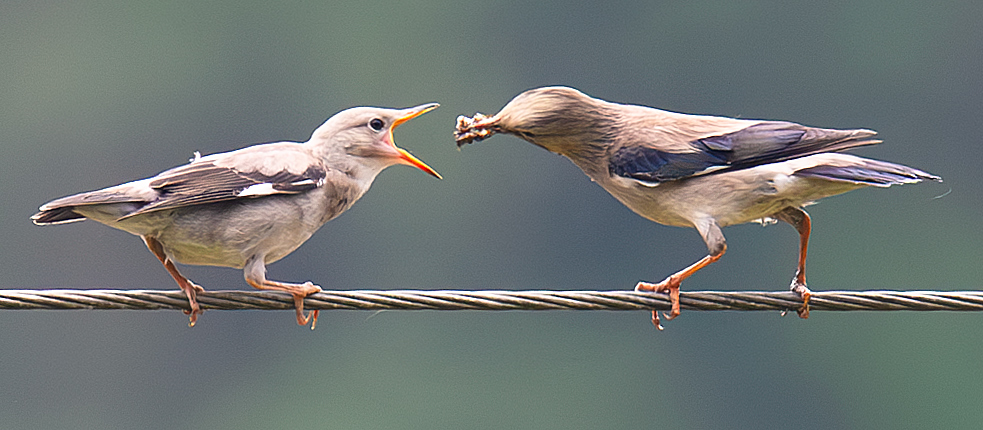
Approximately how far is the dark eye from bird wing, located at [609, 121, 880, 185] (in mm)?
1135

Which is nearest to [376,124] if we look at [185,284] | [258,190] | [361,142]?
[361,142]

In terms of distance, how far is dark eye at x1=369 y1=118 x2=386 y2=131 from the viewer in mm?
5921

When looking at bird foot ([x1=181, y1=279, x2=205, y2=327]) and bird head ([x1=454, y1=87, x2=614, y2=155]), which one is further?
bird head ([x1=454, y1=87, x2=614, y2=155])

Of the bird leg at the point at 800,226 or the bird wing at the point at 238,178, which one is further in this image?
the bird leg at the point at 800,226

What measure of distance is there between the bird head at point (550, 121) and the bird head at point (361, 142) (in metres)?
0.25

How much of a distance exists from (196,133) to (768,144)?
14.9 metres

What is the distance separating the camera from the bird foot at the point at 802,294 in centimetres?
532

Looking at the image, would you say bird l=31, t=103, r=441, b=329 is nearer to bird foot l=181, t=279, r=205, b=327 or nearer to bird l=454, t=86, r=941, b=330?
bird foot l=181, t=279, r=205, b=327

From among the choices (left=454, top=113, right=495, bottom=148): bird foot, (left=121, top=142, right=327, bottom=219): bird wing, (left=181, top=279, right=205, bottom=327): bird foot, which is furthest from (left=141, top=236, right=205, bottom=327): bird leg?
(left=454, top=113, right=495, bottom=148): bird foot

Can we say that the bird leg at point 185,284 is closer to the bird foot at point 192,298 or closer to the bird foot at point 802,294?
the bird foot at point 192,298

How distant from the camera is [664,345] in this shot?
67.2ft

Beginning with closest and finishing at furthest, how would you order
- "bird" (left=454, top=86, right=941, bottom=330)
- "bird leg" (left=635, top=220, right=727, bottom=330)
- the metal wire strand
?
the metal wire strand
"bird leg" (left=635, top=220, right=727, bottom=330)
"bird" (left=454, top=86, right=941, bottom=330)

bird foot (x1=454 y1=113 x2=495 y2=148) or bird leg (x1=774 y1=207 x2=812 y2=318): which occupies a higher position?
bird foot (x1=454 y1=113 x2=495 y2=148)

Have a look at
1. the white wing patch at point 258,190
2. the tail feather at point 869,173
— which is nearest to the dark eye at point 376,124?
the white wing patch at point 258,190
